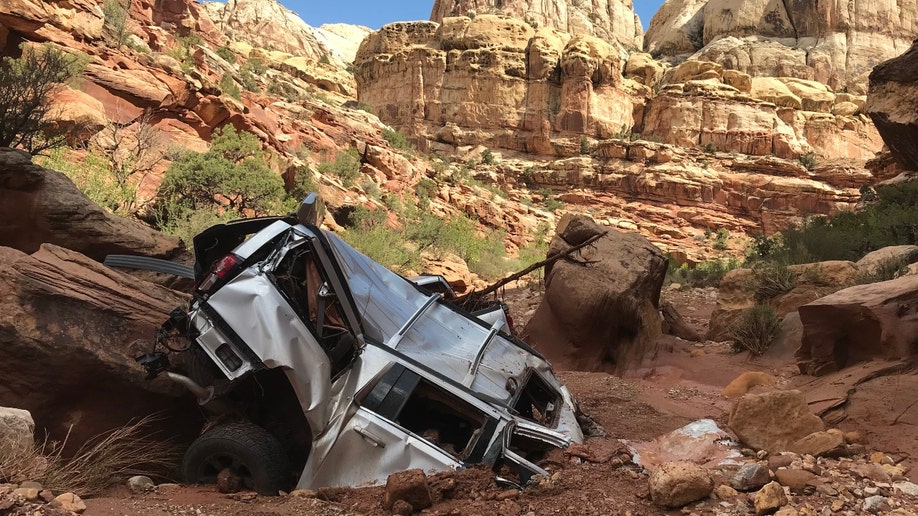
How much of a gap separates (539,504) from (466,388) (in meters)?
0.77

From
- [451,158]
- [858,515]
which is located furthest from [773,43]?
[858,515]

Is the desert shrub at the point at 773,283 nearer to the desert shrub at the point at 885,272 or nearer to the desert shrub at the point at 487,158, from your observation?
the desert shrub at the point at 885,272

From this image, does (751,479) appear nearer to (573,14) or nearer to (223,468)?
(223,468)

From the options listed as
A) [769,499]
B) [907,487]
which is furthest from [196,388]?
[907,487]

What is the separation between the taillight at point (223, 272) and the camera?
3.55 meters

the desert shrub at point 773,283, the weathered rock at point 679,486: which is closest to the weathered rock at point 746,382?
the desert shrub at point 773,283

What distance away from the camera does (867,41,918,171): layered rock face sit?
482 inches

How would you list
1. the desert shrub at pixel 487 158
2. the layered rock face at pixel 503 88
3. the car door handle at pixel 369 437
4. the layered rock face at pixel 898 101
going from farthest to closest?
the layered rock face at pixel 503 88 < the desert shrub at pixel 487 158 < the layered rock face at pixel 898 101 < the car door handle at pixel 369 437

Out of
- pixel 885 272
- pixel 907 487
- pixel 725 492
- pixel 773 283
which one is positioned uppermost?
pixel 885 272

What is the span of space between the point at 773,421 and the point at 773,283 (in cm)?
623

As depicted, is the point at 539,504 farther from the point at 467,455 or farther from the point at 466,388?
the point at 466,388

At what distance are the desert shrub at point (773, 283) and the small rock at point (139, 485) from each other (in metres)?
9.07

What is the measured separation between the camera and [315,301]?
377cm

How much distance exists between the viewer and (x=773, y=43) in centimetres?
5525
